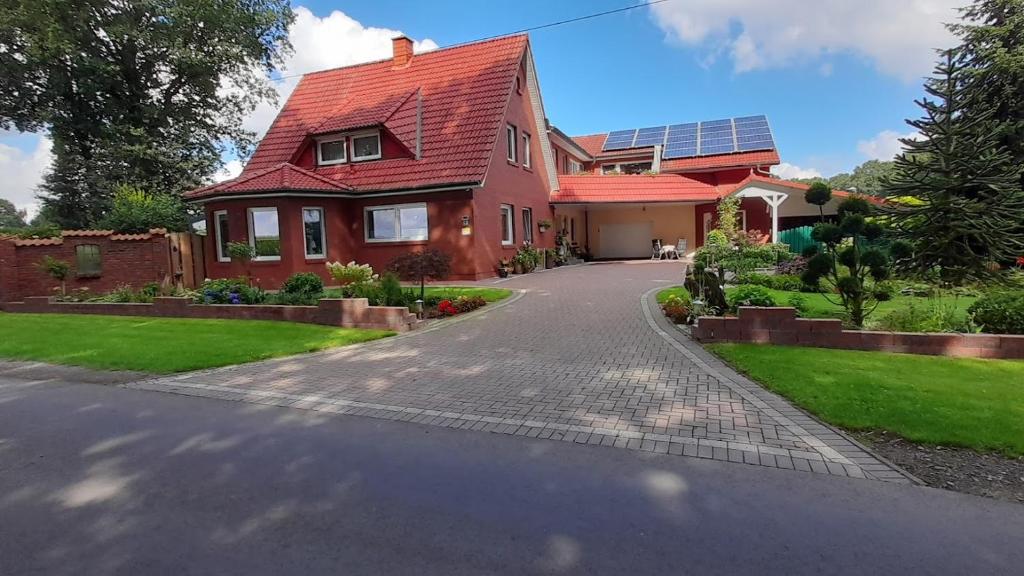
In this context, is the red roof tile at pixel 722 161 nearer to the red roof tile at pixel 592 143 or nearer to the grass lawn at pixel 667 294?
the red roof tile at pixel 592 143

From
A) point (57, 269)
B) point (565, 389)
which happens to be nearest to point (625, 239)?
point (57, 269)

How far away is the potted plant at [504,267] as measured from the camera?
19848mm

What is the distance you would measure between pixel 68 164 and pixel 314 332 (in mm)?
23998

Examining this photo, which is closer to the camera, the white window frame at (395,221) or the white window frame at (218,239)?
the white window frame at (395,221)

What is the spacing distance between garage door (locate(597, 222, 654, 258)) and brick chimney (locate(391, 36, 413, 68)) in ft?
44.3

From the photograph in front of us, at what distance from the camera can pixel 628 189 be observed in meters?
27.3

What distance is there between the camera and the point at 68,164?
1029 inches

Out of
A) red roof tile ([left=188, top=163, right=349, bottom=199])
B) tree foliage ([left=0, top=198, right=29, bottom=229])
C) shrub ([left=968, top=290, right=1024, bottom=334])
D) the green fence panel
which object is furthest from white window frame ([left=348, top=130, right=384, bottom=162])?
tree foliage ([left=0, top=198, right=29, bottom=229])

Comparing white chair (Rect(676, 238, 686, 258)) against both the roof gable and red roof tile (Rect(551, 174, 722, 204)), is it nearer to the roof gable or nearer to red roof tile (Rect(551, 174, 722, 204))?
red roof tile (Rect(551, 174, 722, 204))

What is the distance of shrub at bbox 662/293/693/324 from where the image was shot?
10316 mm

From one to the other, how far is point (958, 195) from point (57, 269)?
882 inches

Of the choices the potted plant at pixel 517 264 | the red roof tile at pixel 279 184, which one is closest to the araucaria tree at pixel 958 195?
the potted plant at pixel 517 264

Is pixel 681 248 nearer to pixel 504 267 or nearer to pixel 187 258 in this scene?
pixel 504 267

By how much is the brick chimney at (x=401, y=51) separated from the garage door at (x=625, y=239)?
13504 millimetres
